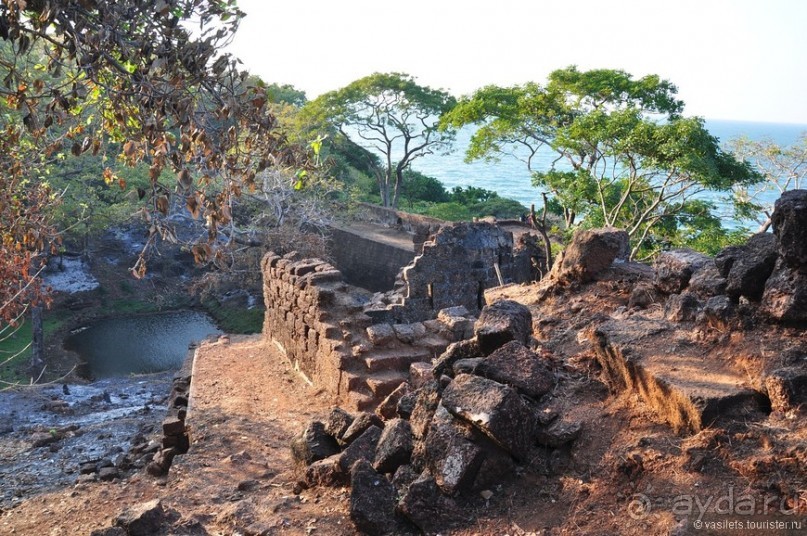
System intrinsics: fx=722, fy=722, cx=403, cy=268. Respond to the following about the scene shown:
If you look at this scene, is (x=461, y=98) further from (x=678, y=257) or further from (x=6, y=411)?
(x=678, y=257)

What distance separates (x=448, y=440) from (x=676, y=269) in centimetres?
236

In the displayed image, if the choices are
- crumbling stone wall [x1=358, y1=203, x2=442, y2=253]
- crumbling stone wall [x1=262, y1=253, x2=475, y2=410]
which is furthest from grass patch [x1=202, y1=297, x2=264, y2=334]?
crumbling stone wall [x1=262, y1=253, x2=475, y2=410]

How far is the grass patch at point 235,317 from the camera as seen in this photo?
21500mm

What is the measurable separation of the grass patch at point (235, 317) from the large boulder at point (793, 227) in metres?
18.1

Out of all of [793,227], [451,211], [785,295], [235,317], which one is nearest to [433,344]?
[785,295]

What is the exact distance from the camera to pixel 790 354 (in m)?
3.97

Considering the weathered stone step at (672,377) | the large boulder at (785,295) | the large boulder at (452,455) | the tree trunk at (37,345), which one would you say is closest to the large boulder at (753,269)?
the large boulder at (785,295)

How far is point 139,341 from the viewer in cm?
2116

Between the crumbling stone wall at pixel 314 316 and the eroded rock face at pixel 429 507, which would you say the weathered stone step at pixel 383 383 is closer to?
the crumbling stone wall at pixel 314 316

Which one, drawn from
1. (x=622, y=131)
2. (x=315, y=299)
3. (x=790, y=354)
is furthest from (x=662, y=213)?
(x=790, y=354)

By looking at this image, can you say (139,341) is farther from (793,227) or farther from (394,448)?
(793,227)

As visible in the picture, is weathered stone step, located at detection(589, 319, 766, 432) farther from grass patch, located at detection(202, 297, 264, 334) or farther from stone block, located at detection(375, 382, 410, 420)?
grass patch, located at detection(202, 297, 264, 334)

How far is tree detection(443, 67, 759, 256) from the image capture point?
13539 millimetres

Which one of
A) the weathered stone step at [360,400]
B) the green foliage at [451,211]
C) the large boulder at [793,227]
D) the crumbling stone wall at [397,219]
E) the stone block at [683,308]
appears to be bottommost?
the green foliage at [451,211]
